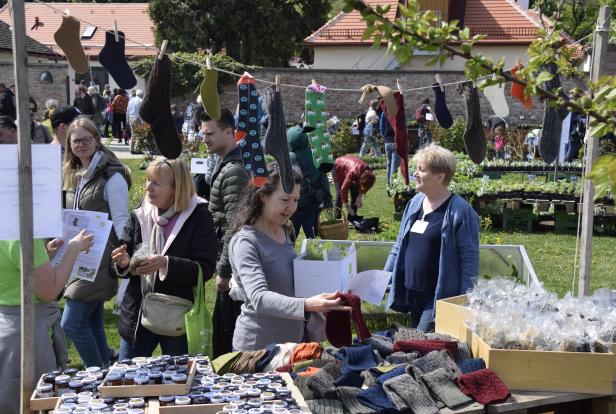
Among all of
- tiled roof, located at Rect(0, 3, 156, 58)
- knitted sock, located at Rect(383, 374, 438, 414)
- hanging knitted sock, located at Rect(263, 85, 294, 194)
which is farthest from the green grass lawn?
tiled roof, located at Rect(0, 3, 156, 58)

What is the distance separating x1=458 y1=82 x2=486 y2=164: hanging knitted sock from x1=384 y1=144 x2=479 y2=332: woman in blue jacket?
4.24 ft

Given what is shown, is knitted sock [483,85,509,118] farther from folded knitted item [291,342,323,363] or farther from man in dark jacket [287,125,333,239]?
folded knitted item [291,342,323,363]

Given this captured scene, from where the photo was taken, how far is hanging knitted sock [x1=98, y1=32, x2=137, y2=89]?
5.23 meters

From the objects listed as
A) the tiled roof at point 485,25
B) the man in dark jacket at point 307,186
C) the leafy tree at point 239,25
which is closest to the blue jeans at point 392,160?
the man in dark jacket at point 307,186

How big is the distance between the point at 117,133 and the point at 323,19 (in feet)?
46.6

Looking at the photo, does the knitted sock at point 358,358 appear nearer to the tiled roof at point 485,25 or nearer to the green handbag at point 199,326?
the green handbag at point 199,326

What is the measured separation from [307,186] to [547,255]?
3.95m

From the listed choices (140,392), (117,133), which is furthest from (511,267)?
(117,133)

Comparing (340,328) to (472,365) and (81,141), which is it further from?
(81,141)

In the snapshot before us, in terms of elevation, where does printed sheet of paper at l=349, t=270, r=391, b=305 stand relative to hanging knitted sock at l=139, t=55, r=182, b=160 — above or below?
below

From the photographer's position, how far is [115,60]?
5.28 metres

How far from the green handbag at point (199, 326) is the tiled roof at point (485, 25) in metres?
26.6

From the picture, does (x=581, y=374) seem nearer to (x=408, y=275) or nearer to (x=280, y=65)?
(x=408, y=275)

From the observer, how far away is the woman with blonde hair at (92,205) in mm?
4824
